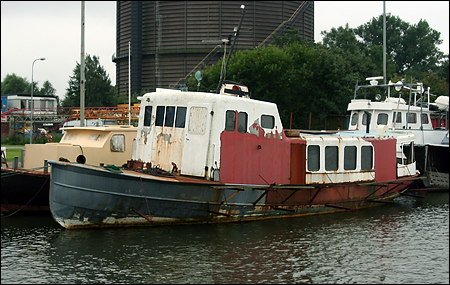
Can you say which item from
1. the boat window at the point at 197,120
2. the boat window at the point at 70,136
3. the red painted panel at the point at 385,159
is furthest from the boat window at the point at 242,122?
the boat window at the point at 70,136

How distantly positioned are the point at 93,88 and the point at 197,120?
3875 centimetres

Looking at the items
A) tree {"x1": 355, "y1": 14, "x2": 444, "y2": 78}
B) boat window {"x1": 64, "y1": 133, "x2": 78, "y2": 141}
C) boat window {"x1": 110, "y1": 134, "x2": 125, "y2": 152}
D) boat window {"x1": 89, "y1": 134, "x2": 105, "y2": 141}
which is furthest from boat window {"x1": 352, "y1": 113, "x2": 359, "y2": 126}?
tree {"x1": 355, "y1": 14, "x2": 444, "y2": 78}

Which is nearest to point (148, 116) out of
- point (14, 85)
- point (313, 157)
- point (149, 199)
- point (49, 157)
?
point (149, 199)

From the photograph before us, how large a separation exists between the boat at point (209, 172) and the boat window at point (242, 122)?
3 centimetres

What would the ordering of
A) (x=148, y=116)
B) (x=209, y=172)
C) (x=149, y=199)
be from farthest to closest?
(x=148, y=116) < (x=209, y=172) < (x=149, y=199)

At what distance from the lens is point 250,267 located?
478 inches

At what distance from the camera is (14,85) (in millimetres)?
85125

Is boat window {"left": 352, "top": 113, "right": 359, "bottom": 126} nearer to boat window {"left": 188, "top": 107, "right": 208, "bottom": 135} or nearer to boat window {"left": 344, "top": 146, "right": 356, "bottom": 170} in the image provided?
boat window {"left": 344, "top": 146, "right": 356, "bottom": 170}

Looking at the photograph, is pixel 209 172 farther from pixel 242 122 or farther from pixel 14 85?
pixel 14 85

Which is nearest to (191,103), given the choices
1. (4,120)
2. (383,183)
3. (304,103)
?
(383,183)

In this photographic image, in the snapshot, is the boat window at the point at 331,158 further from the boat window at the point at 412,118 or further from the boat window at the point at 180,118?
the boat window at the point at 412,118

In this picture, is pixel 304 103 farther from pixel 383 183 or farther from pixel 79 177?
pixel 79 177

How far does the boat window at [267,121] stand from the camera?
16.5m

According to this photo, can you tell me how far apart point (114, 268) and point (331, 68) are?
3056 centimetres
